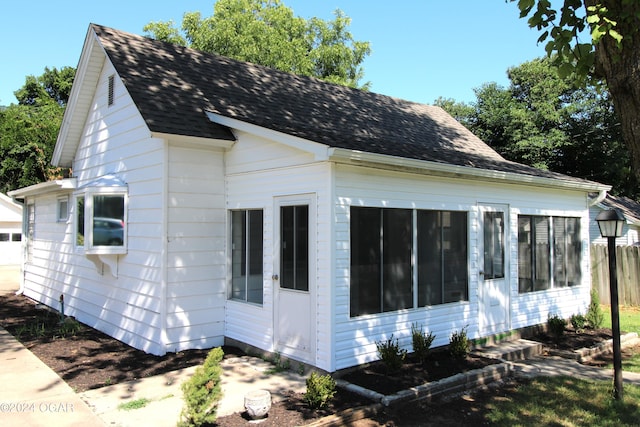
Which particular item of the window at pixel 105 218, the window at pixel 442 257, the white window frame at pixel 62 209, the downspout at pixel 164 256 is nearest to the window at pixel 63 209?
the white window frame at pixel 62 209

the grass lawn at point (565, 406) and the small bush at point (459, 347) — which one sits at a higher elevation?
the small bush at point (459, 347)

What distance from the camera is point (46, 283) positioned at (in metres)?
Answer: 12.5

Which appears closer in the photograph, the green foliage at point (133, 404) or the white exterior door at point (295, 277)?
the green foliage at point (133, 404)

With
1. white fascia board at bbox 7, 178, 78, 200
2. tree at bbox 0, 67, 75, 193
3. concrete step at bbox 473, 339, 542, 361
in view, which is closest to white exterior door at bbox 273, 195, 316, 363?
concrete step at bbox 473, 339, 542, 361

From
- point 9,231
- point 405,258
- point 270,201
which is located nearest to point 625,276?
point 405,258

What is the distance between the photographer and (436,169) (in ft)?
23.1

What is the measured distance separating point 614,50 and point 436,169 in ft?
11.6

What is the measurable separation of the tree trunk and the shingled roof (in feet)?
10.0

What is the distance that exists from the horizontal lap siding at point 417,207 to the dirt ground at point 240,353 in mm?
410

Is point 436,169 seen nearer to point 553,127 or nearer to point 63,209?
point 63,209

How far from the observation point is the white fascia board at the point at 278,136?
579cm

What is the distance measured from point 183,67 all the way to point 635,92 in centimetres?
820

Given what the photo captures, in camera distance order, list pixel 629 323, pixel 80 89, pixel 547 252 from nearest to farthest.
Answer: pixel 547 252
pixel 80 89
pixel 629 323

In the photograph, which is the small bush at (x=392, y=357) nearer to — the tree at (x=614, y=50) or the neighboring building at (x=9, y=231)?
the tree at (x=614, y=50)
